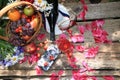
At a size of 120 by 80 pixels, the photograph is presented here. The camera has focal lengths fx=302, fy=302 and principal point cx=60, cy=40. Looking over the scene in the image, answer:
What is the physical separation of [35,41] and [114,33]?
779 mm

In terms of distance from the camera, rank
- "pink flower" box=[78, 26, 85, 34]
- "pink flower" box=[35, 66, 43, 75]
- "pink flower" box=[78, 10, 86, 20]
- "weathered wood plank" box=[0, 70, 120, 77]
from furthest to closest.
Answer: "pink flower" box=[78, 10, 86, 20]
"pink flower" box=[78, 26, 85, 34]
"pink flower" box=[35, 66, 43, 75]
"weathered wood plank" box=[0, 70, 120, 77]

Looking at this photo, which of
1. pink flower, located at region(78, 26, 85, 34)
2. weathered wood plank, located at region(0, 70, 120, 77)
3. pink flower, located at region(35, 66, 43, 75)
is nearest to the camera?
weathered wood plank, located at region(0, 70, 120, 77)

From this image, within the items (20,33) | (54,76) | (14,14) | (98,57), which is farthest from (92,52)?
(14,14)

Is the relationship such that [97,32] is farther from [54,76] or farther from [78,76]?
[54,76]

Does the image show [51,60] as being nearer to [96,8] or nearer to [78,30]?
[78,30]

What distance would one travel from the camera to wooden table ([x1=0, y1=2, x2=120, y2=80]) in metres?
2.75

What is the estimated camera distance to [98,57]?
9.18 ft

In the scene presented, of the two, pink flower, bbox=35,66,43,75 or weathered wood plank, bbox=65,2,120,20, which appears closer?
pink flower, bbox=35,66,43,75

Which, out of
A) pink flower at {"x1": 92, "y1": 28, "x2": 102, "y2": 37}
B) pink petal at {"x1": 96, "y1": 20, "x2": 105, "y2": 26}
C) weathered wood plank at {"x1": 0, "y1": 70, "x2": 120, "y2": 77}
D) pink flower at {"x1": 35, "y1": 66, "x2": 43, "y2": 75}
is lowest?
weathered wood plank at {"x1": 0, "y1": 70, "x2": 120, "y2": 77}

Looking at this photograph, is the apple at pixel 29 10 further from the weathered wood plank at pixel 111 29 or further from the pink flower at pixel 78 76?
the pink flower at pixel 78 76

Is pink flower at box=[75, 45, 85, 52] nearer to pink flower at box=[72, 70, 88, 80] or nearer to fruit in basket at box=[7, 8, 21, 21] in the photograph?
pink flower at box=[72, 70, 88, 80]

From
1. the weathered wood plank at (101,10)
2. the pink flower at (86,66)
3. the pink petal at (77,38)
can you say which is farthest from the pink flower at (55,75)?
the weathered wood plank at (101,10)

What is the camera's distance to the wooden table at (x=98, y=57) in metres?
2.75

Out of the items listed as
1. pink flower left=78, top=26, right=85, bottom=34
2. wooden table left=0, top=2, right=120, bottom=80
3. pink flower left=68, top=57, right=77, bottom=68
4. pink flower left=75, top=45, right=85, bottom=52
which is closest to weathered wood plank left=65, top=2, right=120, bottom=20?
wooden table left=0, top=2, right=120, bottom=80
